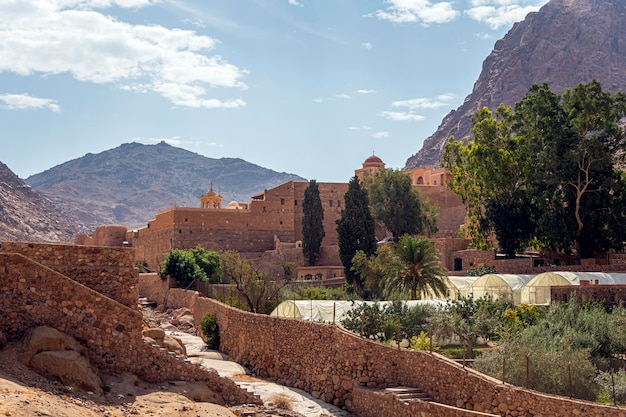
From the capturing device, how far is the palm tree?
95.9 feet

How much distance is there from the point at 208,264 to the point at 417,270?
14913 millimetres

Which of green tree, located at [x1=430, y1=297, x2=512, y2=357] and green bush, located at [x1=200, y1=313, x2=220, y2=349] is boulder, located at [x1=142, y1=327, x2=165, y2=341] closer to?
Result: green tree, located at [x1=430, y1=297, x2=512, y2=357]

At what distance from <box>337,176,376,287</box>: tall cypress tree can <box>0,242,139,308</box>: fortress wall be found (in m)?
21.9

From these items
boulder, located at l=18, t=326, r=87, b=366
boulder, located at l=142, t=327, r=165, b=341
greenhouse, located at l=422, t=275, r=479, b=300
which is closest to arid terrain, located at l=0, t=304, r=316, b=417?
boulder, located at l=18, t=326, r=87, b=366

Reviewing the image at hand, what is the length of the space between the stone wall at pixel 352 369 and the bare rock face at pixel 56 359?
5879 millimetres

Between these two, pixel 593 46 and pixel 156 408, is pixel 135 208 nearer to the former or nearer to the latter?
pixel 593 46

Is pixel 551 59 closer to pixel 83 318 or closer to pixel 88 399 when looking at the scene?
pixel 83 318

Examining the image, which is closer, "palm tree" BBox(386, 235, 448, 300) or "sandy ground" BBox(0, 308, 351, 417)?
"sandy ground" BBox(0, 308, 351, 417)

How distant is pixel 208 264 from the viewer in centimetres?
4103

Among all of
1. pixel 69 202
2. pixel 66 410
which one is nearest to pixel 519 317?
pixel 66 410

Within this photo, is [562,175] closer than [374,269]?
Yes

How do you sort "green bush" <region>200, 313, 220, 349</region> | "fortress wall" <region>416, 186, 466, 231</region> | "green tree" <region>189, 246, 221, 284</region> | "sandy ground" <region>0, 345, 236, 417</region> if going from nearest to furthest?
"sandy ground" <region>0, 345, 236, 417</region> < "green bush" <region>200, 313, 220, 349</region> < "green tree" <region>189, 246, 221, 284</region> < "fortress wall" <region>416, 186, 466, 231</region>

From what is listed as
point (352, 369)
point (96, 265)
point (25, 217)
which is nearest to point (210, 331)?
point (352, 369)

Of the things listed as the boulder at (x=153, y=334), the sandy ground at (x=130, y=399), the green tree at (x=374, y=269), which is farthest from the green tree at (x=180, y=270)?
the boulder at (x=153, y=334)
